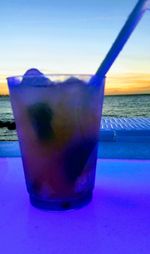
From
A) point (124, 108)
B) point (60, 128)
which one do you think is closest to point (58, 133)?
point (60, 128)

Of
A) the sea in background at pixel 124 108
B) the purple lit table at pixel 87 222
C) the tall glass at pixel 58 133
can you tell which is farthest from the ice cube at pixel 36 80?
the sea in background at pixel 124 108

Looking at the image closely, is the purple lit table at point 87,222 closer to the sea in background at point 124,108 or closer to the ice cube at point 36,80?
the ice cube at point 36,80

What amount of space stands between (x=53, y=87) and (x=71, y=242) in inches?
7.7

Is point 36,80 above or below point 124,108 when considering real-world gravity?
above

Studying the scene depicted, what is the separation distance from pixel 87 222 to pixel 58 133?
0.12 m

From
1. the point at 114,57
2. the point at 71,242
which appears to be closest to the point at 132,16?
the point at 114,57

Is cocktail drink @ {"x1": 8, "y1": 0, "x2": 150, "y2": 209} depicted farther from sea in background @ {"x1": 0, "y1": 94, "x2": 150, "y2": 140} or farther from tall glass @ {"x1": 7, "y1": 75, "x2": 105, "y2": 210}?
sea in background @ {"x1": 0, "y1": 94, "x2": 150, "y2": 140}

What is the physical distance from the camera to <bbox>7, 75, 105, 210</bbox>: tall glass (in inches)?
18.1

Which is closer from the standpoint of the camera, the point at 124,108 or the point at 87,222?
the point at 87,222

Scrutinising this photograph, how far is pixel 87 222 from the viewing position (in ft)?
1.39

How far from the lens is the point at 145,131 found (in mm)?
867

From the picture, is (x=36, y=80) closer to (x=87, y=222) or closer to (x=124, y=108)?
(x=87, y=222)

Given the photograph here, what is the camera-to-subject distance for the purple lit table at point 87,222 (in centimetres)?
36

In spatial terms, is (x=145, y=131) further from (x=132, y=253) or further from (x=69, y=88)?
(x=132, y=253)
